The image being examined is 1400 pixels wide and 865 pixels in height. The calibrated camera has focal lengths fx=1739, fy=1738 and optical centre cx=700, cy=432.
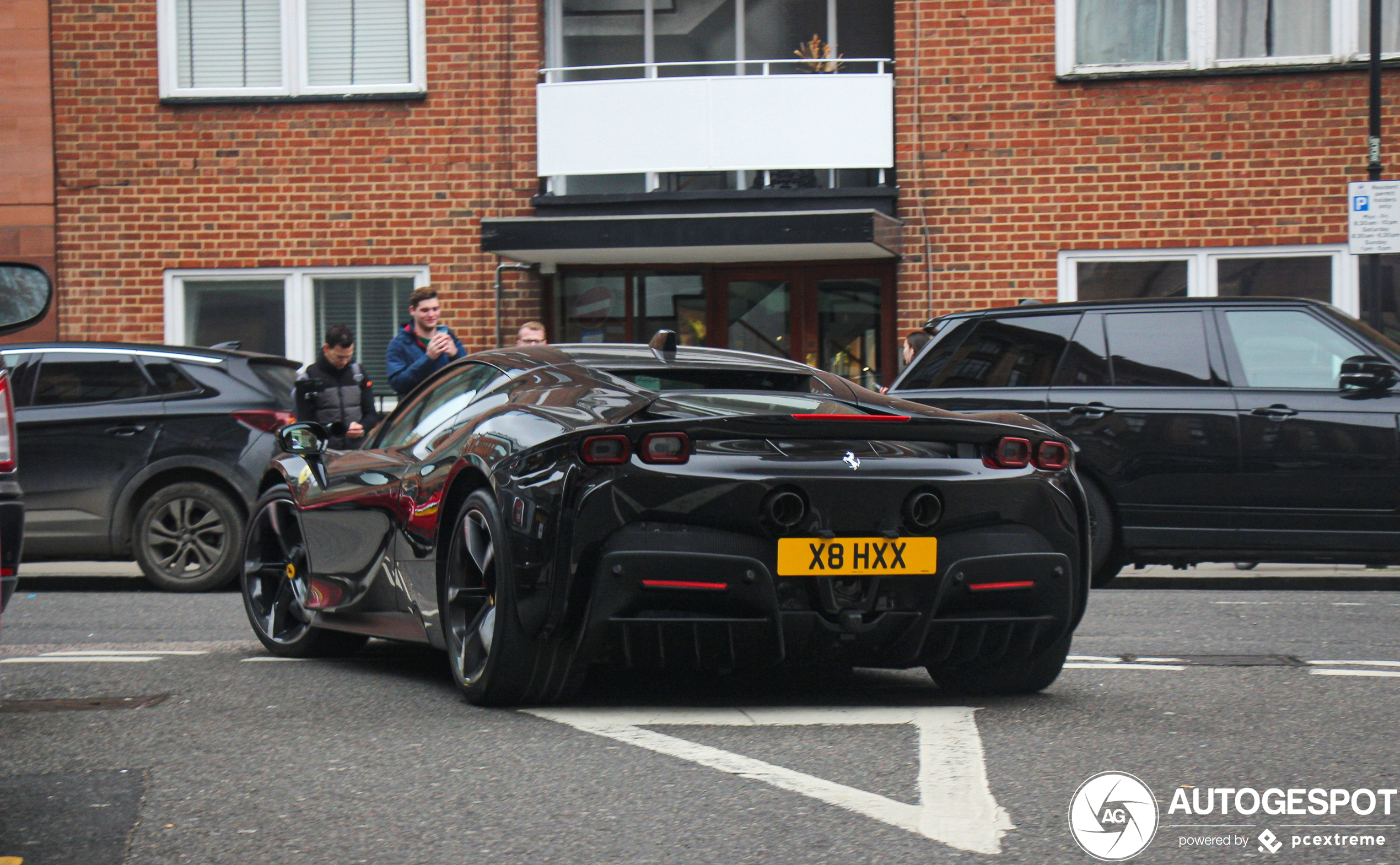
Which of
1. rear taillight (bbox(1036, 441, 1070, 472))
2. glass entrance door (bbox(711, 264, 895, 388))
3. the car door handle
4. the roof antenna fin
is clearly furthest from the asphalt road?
glass entrance door (bbox(711, 264, 895, 388))

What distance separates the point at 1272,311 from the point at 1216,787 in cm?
615

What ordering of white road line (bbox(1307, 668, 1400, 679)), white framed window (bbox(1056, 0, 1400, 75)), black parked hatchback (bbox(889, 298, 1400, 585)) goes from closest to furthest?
white road line (bbox(1307, 668, 1400, 679)) < black parked hatchback (bbox(889, 298, 1400, 585)) < white framed window (bbox(1056, 0, 1400, 75))

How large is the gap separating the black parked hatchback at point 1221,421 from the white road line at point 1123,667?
3.36m

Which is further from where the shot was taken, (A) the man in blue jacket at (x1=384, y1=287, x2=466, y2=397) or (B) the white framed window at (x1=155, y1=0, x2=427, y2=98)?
(B) the white framed window at (x1=155, y1=0, x2=427, y2=98)

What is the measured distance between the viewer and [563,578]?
16.8 ft

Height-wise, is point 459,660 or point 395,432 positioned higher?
→ point 395,432

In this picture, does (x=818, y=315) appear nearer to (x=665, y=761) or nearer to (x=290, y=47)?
(x=290, y=47)

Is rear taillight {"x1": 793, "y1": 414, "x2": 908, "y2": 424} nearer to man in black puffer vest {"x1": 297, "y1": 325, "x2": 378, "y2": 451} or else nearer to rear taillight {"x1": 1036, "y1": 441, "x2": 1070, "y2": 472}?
rear taillight {"x1": 1036, "y1": 441, "x2": 1070, "y2": 472}

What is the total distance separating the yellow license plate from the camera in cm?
519

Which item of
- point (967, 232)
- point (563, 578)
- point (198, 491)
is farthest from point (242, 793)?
point (967, 232)

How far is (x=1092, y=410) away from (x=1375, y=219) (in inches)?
149

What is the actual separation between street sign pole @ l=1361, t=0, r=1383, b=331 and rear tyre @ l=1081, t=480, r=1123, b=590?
12.4 ft

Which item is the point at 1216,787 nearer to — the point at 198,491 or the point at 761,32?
the point at 198,491

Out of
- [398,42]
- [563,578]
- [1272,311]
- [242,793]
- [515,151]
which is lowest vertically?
[242,793]
